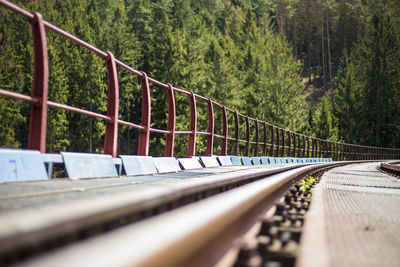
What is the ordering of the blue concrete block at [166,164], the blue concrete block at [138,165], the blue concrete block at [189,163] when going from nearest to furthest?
the blue concrete block at [138,165]
the blue concrete block at [166,164]
the blue concrete block at [189,163]

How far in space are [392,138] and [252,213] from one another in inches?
2654

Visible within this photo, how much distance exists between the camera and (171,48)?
163 ft

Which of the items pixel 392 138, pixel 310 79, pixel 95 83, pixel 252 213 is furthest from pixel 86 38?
pixel 310 79

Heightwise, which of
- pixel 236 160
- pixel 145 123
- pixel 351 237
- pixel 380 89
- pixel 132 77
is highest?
pixel 380 89

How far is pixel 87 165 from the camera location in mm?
Answer: 4176

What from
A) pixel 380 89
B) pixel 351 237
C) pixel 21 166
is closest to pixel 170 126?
pixel 21 166

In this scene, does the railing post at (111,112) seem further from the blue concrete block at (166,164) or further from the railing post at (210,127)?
the railing post at (210,127)

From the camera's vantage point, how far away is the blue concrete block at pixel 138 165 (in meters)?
5.04

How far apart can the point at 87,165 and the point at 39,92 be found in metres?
0.90

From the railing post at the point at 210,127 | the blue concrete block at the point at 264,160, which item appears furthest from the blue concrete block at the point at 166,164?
the blue concrete block at the point at 264,160

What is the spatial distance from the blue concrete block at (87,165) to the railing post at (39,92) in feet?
0.81

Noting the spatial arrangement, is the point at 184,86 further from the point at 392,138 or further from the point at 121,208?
the point at 121,208

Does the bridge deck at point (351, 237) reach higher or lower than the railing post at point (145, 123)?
lower

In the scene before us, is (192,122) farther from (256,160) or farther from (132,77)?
(132,77)
